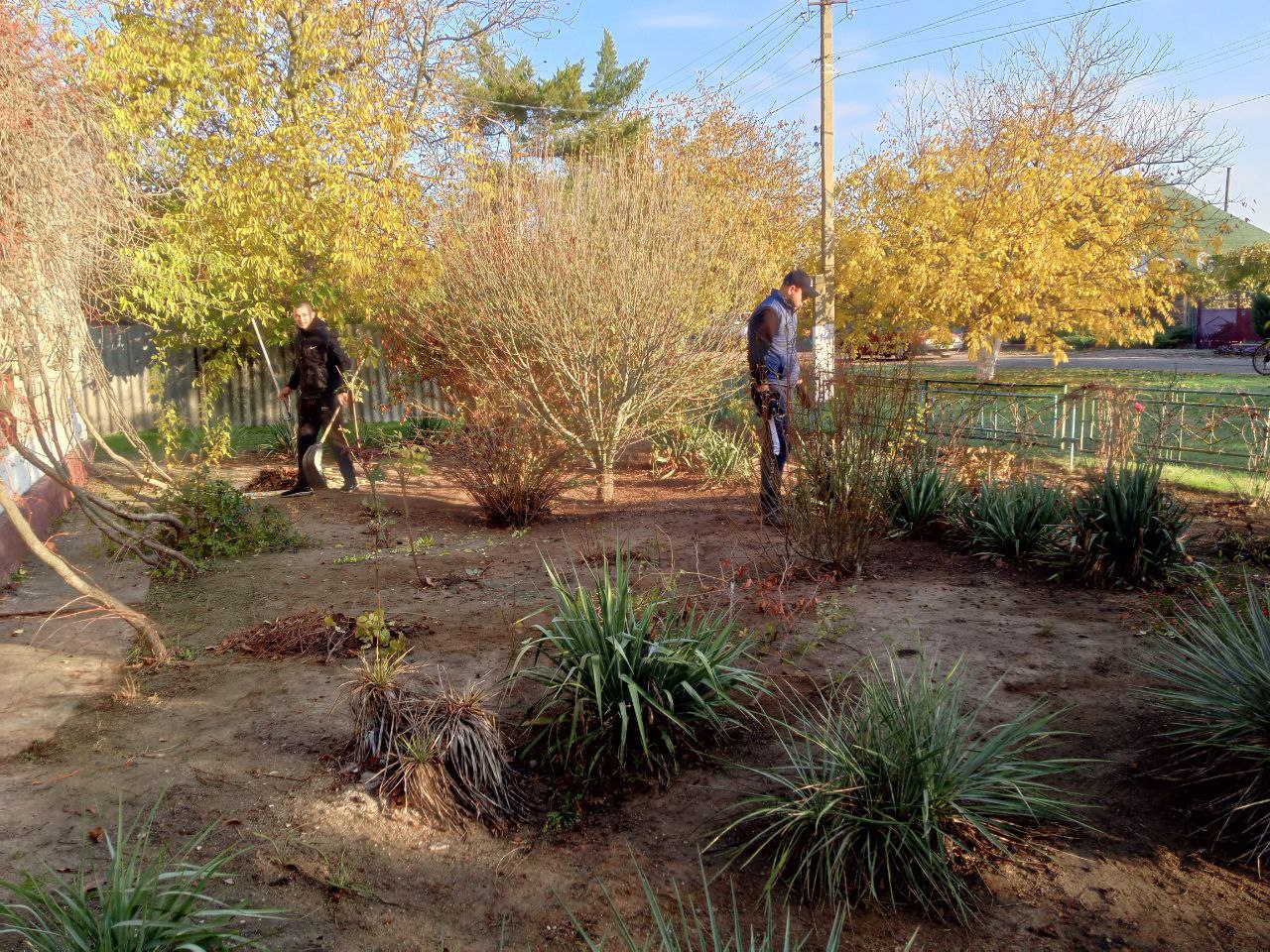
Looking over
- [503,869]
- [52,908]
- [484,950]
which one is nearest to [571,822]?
[503,869]

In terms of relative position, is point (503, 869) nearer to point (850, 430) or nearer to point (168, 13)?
point (850, 430)

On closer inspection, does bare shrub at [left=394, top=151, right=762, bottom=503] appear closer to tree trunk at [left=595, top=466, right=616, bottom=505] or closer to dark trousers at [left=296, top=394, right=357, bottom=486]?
tree trunk at [left=595, top=466, right=616, bottom=505]

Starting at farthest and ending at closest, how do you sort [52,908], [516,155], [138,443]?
[516,155]
[138,443]
[52,908]

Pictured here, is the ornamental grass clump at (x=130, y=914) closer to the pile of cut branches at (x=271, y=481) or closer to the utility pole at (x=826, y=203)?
the pile of cut branches at (x=271, y=481)

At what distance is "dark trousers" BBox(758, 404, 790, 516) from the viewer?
6641mm

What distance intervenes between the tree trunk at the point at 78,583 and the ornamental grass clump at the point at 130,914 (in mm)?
1978

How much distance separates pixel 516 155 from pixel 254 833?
10190 mm

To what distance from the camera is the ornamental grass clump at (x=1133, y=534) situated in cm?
566

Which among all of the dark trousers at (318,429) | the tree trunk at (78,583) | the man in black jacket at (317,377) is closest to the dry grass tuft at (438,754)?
the tree trunk at (78,583)

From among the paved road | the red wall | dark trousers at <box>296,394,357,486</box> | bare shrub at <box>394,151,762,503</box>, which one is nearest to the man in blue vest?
bare shrub at <box>394,151,762,503</box>

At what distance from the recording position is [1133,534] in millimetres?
5676

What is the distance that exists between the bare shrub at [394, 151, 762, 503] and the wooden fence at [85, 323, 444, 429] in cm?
712

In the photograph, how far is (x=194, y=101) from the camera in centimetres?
1108

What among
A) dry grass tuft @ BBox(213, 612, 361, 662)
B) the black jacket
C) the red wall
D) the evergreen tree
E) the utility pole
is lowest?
dry grass tuft @ BBox(213, 612, 361, 662)
